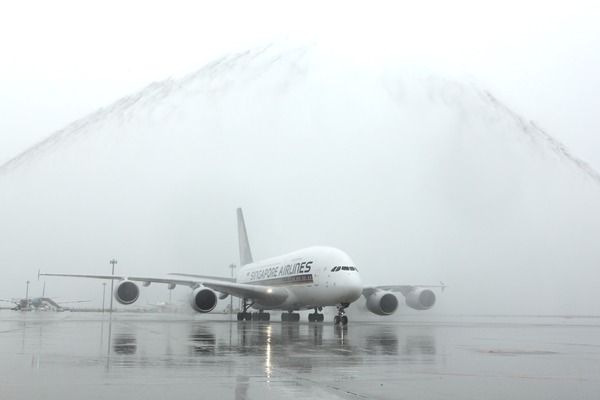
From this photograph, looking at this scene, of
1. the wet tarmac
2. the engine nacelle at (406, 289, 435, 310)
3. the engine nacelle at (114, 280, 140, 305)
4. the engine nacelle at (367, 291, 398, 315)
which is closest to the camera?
the wet tarmac

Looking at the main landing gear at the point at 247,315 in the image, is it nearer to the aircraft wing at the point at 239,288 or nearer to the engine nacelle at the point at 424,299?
the aircraft wing at the point at 239,288

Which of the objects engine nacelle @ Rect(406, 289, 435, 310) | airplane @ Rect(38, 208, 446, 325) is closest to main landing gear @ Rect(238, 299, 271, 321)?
airplane @ Rect(38, 208, 446, 325)

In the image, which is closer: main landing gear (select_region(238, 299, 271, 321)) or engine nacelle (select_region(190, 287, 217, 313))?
engine nacelle (select_region(190, 287, 217, 313))

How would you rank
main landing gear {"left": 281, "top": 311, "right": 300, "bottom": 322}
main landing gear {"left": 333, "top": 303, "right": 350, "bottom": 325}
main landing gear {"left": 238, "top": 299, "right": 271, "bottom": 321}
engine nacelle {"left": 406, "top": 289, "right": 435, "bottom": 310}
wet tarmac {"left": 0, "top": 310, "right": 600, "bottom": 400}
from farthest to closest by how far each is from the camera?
main landing gear {"left": 281, "top": 311, "right": 300, "bottom": 322} < main landing gear {"left": 238, "top": 299, "right": 271, "bottom": 321} < engine nacelle {"left": 406, "top": 289, "right": 435, "bottom": 310} < main landing gear {"left": 333, "top": 303, "right": 350, "bottom": 325} < wet tarmac {"left": 0, "top": 310, "right": 600, "bottom": 400}

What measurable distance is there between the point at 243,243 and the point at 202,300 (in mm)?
17164

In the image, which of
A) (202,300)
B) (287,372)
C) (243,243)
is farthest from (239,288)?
(287,372)

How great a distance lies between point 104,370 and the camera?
360 inches

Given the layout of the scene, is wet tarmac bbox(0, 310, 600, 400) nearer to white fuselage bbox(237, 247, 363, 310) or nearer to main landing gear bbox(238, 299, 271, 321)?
white fuselage bbox(237, 247, 363, 310)

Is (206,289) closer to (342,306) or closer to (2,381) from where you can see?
(342,306)

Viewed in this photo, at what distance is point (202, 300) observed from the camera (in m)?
33.6

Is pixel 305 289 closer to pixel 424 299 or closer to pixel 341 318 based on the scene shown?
pixel 341 318

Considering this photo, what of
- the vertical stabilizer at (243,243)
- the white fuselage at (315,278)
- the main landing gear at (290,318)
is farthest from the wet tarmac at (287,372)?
the vertical stabilizer at (243,243)

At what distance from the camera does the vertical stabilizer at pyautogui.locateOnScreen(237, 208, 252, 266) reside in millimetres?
49594

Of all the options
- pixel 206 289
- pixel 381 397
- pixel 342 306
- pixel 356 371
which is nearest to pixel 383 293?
pixel 342 306
